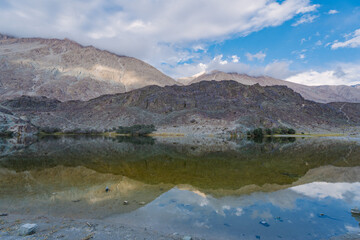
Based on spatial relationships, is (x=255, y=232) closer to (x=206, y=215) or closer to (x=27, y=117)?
(x=206, y=215)

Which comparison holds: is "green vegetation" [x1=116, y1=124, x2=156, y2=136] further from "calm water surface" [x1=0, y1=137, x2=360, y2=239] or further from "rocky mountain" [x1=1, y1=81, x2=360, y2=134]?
"calm water surface" [x1=0, y1=137, x2=360, y2=239]

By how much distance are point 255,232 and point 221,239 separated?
143 cm

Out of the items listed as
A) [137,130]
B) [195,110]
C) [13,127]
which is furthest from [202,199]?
[195,110]

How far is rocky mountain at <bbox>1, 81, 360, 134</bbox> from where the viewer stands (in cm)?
11250

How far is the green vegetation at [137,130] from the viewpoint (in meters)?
106

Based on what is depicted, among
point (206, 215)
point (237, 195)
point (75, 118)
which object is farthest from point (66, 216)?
point (75, 118)

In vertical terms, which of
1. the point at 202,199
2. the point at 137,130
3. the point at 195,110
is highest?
the point at 195,110

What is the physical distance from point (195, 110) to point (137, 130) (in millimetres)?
32334

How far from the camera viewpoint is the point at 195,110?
12256cm

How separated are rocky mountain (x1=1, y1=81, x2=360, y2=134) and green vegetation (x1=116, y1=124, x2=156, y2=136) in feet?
22.6

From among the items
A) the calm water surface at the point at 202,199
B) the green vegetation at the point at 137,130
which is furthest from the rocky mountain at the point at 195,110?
the calm water surface at the point at 202,199

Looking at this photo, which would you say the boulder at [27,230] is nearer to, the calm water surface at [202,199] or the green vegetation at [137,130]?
the calm water surface at [202,199]

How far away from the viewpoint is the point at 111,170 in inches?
799

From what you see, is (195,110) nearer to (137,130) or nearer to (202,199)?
(137,130)
